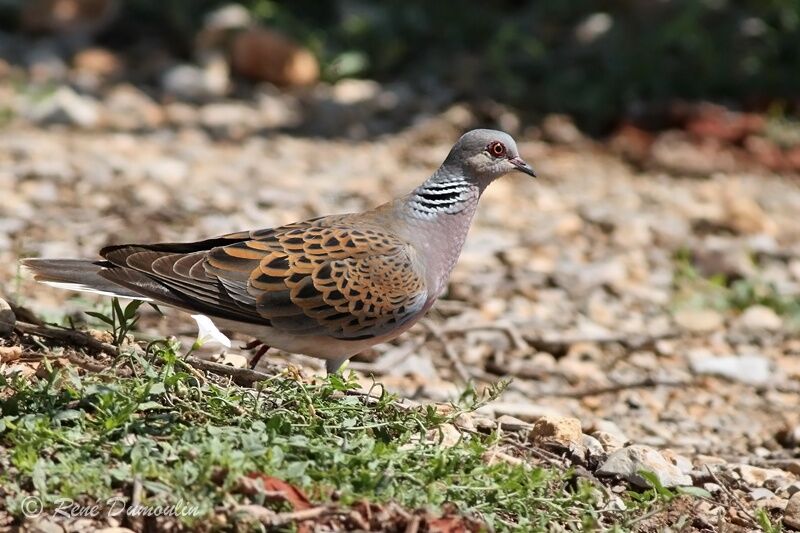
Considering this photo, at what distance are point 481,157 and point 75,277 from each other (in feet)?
5.80

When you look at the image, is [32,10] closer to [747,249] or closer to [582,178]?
[582,178]

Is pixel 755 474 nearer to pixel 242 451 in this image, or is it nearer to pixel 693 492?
pixel 693 492

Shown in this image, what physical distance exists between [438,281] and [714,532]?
156 cm

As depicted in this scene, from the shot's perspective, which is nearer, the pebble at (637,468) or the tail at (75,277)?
the pebble at (637,468)

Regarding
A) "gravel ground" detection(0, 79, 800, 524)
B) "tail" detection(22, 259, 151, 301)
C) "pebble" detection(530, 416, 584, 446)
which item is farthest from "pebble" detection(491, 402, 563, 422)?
"tail" detection(22, 259, 151, 301)

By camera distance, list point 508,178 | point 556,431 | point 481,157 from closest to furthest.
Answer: point 556,431
point 481,157
point 508,178

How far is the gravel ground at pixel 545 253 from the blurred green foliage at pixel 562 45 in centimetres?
62

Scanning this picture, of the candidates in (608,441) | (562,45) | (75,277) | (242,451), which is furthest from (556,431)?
(562,45)

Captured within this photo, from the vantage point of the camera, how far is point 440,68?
35.6ft

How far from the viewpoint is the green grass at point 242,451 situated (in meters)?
3.57

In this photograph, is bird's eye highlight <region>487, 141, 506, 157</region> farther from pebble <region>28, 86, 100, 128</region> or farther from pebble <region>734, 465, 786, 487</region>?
pebble <region>28, 86, 100, 128</region>

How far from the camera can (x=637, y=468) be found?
14.3 ft

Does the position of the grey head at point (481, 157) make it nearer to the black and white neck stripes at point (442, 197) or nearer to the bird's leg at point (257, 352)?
the black and white neck stripes at point (442, 197)

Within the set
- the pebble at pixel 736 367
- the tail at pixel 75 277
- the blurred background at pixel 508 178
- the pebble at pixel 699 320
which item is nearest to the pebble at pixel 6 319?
the tail at pixel 75 277
